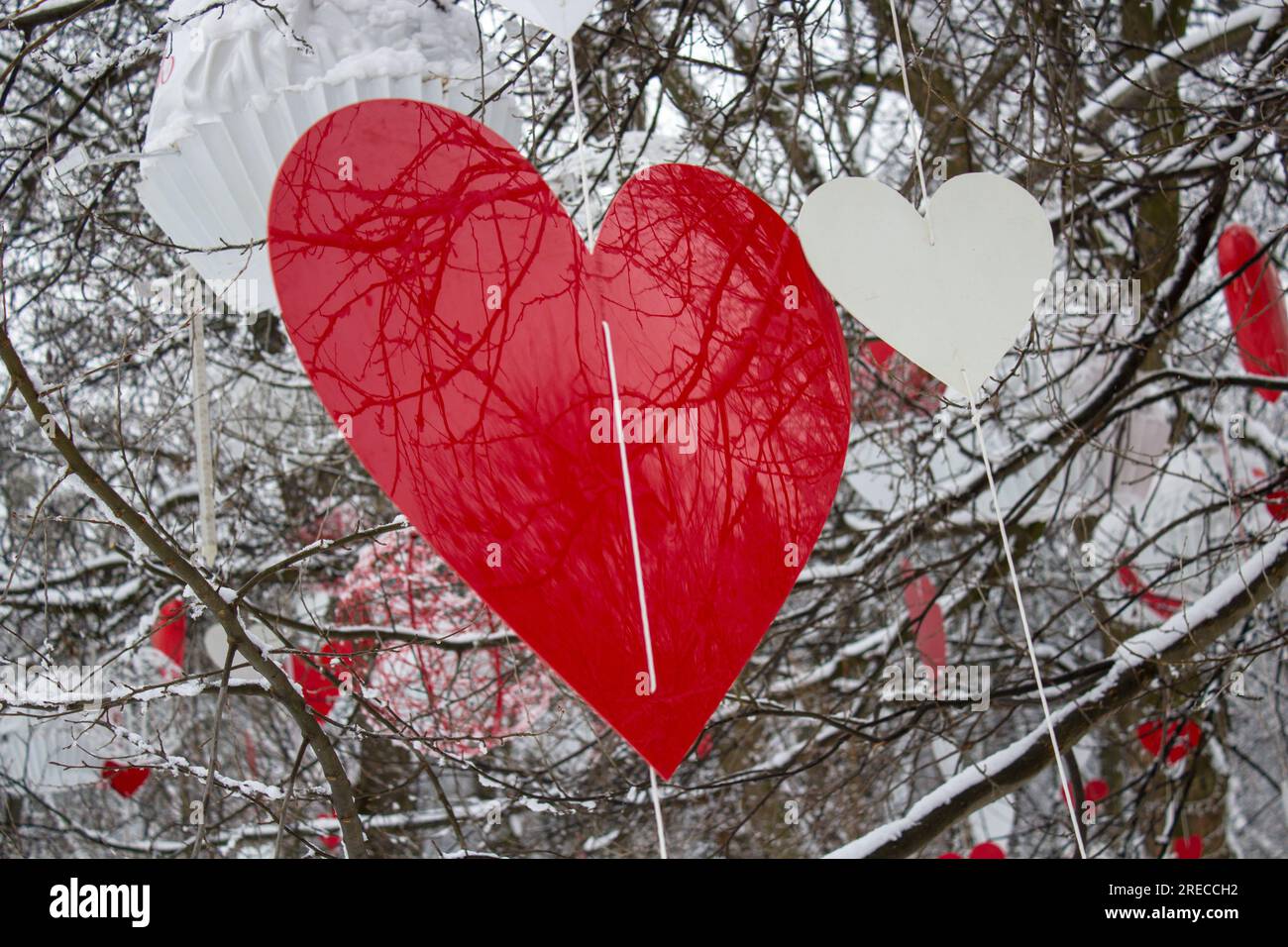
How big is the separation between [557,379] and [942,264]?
608 mm

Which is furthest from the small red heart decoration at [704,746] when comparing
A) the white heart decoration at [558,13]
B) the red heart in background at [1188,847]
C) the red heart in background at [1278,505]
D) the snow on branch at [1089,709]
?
the white heart decoration at [558,13]

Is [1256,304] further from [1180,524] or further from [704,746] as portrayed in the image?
[704,746]

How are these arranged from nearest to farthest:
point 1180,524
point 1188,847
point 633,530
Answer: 1. point 633,530
2. point 1180,524
3. point 1188,847

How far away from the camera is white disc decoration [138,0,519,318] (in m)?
1.99

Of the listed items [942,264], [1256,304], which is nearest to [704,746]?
[1256,304]

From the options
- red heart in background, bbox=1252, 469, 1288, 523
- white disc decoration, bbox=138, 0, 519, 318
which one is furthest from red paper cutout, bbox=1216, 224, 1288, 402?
white disc decoration, bbox=138, 0, 519, 318

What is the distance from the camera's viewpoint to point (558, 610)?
5.83 ft

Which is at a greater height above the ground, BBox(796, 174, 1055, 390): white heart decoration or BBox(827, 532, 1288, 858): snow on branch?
BBox(796, 174, 1055, 390): white heart decoration

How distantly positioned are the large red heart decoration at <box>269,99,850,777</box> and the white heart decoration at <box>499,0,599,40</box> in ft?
0.58

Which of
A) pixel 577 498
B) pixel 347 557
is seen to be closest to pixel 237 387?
pixel 347 557

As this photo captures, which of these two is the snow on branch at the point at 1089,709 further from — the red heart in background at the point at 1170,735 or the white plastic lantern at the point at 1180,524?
the red heart in background at the point at 1170,735

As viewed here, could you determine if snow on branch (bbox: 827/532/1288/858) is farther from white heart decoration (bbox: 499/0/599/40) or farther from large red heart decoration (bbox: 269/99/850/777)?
white heart decoration (bbox: 499/0/599/40)

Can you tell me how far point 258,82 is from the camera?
2.00 metres

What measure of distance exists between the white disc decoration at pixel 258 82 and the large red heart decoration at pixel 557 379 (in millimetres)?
321
